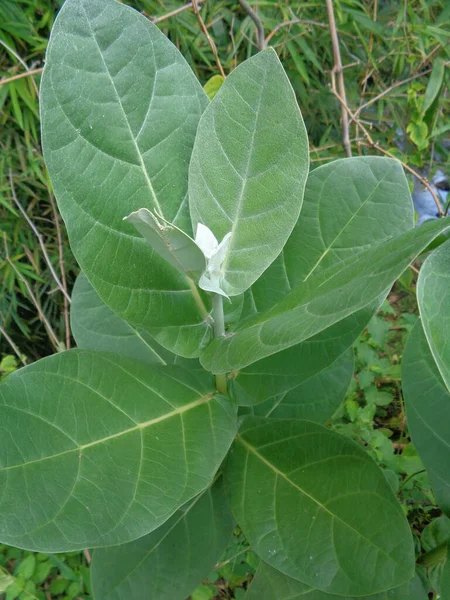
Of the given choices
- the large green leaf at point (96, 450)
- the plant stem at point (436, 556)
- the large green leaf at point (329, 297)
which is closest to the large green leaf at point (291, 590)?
the plant stem at point (436, 556)

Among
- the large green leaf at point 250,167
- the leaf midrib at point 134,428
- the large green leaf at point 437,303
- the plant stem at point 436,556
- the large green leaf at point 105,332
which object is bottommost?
the plant stem at point 436,556

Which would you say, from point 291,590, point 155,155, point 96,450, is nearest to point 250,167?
point 155,155

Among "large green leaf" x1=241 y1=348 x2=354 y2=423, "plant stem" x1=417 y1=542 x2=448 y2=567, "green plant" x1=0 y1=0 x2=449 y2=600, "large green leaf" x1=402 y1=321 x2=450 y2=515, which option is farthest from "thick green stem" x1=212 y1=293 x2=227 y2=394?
"plant stem" x1=417 y1=542 x2=448 y2=567

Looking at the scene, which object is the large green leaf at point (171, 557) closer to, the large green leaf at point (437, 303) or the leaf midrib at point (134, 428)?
the leaf midrib at point (134, 428)

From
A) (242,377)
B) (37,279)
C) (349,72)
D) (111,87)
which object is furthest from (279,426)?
(349,72)

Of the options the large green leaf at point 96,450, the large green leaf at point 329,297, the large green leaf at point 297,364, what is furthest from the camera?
the large green leaf at point 297,364
